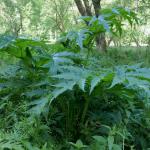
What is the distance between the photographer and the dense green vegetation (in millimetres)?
2031

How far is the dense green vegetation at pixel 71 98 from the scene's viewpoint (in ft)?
6.66

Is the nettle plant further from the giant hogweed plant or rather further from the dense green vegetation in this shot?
the giant hogweed plant

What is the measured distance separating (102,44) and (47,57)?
26.0ft

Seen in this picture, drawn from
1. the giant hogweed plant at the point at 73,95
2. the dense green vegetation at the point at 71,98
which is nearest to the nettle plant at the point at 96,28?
the dense green vegetation at the point at 71,98

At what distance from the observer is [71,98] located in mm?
2346

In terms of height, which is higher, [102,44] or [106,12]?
[106,12]

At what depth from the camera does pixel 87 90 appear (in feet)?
7.36

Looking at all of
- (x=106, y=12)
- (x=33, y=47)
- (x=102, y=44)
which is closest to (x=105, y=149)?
(x=33, y=47)

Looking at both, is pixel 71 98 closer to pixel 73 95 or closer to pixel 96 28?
pixel 73 95

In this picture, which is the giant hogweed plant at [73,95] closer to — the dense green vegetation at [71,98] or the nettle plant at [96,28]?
the dense green vegetation at [71,98]

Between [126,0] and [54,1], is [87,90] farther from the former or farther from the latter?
[54,1]

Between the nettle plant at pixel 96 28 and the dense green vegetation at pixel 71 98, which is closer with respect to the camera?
the dense green vegetation at pixel 71 98

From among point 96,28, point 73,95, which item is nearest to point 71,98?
point 73,95

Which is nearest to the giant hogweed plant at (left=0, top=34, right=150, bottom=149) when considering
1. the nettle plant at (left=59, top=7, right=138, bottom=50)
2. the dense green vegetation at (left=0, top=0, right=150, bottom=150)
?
the dense green vegetation at (left=0, top=0, right=150, bottom=150)
